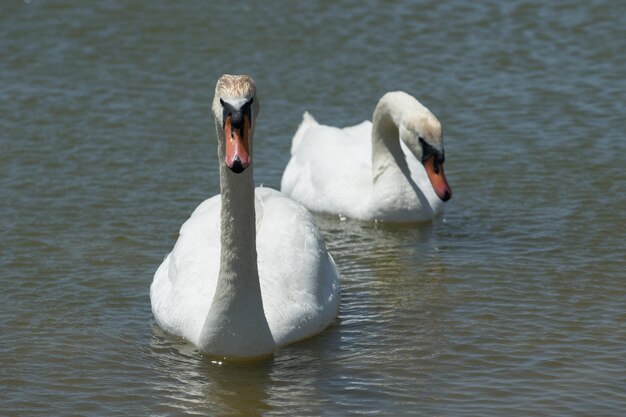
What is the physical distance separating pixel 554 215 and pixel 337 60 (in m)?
5.56

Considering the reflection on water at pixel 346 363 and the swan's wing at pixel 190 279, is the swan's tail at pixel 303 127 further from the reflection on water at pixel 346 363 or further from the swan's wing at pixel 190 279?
the swan's wing at pixel 190 279

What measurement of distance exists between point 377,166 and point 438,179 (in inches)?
54.6

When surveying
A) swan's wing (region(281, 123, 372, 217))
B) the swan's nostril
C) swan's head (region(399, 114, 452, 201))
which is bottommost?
swan's wing (region(281, 123, 372, 217))


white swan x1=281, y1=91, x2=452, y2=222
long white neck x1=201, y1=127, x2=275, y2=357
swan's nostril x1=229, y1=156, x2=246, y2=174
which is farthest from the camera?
Answer: white swan x1=281, y1=91, x2=452, y2=222

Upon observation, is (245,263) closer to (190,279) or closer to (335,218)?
(190,279)

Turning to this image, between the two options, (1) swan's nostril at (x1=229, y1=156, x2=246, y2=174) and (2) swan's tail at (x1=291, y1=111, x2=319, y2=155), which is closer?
(1) swan's nostril at (x1=229, y1=156, x2=246, y2=174)

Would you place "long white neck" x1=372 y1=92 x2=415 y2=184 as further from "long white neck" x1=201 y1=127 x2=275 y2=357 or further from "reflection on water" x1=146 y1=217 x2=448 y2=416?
"long white neck" x1=201 y1=127 x2=275 y2=357

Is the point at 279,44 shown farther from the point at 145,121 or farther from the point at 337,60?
the point at 145,121

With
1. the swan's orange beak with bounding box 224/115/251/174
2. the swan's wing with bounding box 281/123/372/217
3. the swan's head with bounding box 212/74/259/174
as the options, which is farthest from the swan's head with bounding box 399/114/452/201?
the swan's orange beak with bounding box 224/115/251/174

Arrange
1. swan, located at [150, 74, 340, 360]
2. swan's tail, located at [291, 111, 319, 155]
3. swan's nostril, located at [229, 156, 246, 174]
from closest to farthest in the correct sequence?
1. swan's nostril, located at [229, 156, 246, 174]
2. swan, located at [150, 74, 340, 360]
3. swan's tail, located at [291, 111, 319, 155]

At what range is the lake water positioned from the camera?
8352 millimetres

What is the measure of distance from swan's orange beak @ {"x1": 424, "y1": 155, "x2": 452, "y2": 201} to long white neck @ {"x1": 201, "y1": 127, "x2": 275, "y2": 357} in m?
3.09

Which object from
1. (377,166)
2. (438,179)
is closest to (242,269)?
(438,179)

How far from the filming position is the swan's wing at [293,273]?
884 centimetres
